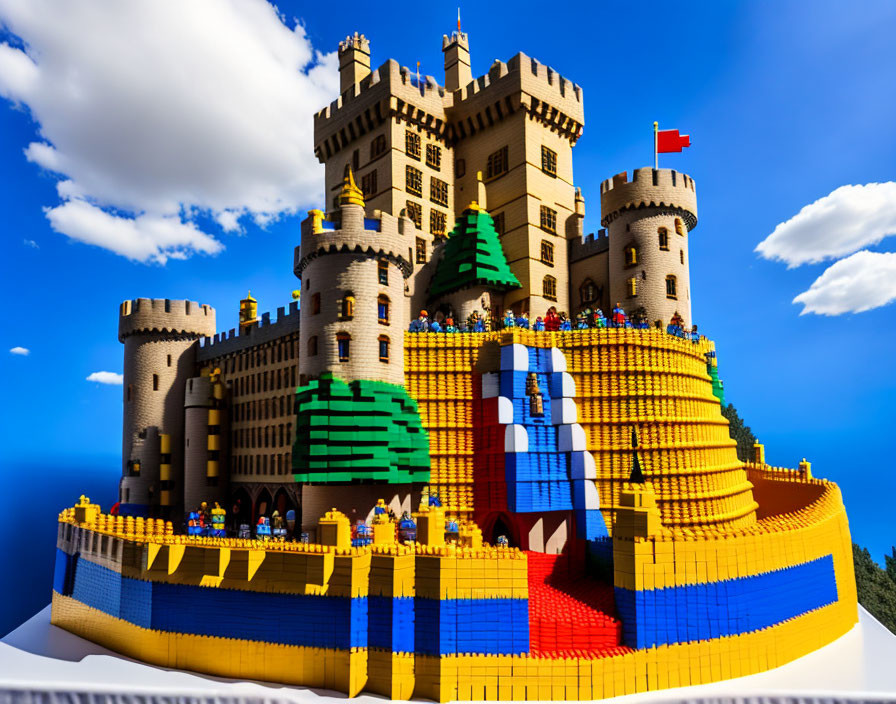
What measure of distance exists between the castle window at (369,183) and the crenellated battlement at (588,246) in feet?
46.9

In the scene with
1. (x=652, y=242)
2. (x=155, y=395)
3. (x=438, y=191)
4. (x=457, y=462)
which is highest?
(x=438, y=191)

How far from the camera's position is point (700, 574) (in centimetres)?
2042

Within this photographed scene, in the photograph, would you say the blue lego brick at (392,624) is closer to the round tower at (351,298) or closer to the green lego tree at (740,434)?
the round tower at (351,298)

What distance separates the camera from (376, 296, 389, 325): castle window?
95.6 ft

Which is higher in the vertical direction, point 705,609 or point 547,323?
point 547,323

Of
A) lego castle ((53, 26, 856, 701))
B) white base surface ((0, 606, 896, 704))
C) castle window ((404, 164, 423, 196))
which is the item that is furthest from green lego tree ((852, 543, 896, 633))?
castle window ((404, 164, 423, 196))

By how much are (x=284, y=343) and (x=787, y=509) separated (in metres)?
33.5

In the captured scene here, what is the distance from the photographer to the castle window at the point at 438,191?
41.8 m

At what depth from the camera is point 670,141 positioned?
3734 centimetres

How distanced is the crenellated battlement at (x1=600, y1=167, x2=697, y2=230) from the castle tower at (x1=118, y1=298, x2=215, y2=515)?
104 ft

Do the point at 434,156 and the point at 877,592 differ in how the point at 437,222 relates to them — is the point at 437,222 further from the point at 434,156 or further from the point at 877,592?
the point at 877,592

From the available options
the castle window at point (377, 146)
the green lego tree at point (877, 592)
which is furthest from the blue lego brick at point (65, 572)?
the green lego tree at point (877, 592)

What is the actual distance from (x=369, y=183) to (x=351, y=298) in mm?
15827

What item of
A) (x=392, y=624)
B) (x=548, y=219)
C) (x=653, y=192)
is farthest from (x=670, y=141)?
(x=392, y=624)
